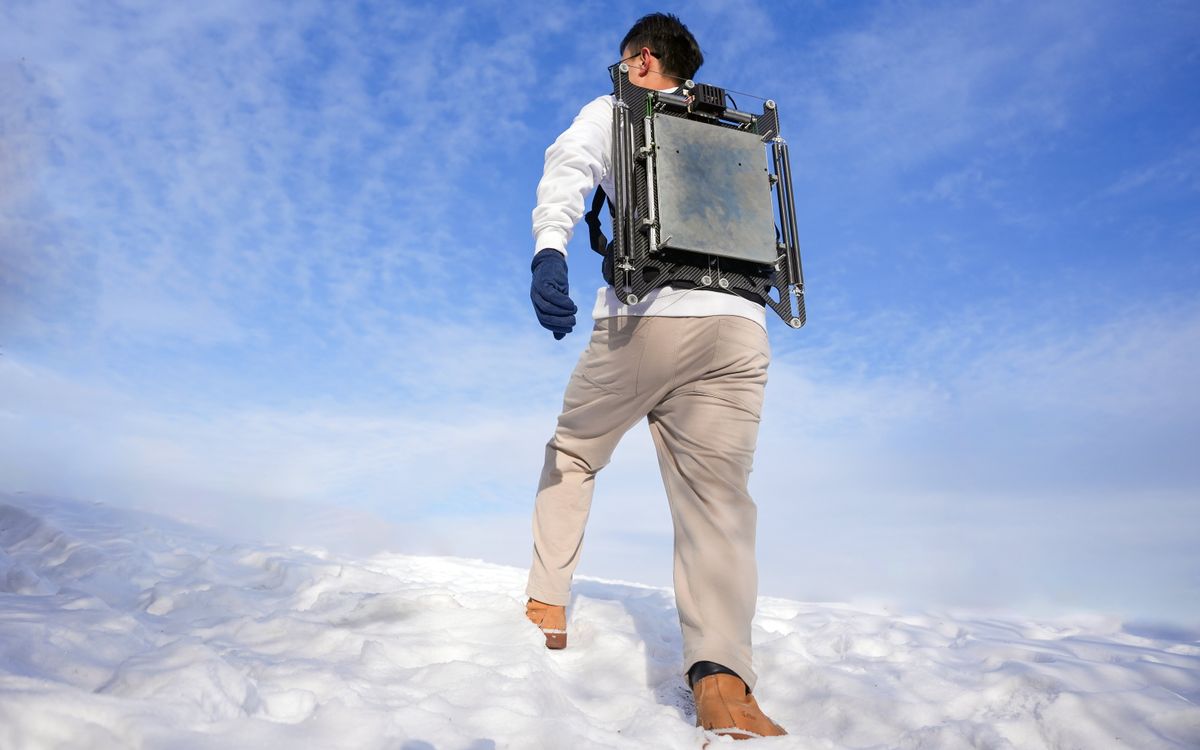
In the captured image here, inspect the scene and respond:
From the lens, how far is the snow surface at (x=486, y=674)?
1749 millimetres

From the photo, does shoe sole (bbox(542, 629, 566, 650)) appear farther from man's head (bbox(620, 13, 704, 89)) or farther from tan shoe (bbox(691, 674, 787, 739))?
man's head (bbox(620, 13, 704, 89))

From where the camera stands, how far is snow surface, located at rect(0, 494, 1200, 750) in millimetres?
1749

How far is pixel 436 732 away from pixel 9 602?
173 cm

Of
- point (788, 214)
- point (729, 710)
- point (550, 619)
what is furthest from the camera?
point (550, 619)

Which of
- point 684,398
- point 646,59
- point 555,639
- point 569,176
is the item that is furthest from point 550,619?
point 646,59

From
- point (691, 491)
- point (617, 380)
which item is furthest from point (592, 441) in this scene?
point (691, 491)

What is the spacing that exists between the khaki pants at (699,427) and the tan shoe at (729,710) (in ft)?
0.22

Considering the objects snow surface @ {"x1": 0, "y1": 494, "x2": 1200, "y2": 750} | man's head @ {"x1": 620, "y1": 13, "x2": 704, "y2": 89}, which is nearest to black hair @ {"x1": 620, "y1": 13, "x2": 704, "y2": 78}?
man's head @ {"x1": 620, "y1": 13, "x2": 704, "y2": 89}

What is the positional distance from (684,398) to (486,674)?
1.11 metres

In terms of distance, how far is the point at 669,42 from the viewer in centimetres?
299

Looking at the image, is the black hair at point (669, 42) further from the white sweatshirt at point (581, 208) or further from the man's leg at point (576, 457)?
the man's leg at point (576, 457)

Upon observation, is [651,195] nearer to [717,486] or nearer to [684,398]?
[684,398]

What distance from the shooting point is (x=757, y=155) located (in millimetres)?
2822

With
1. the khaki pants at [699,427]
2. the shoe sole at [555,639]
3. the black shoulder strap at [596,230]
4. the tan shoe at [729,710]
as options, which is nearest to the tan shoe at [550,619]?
the shoe sole at [555,639]
